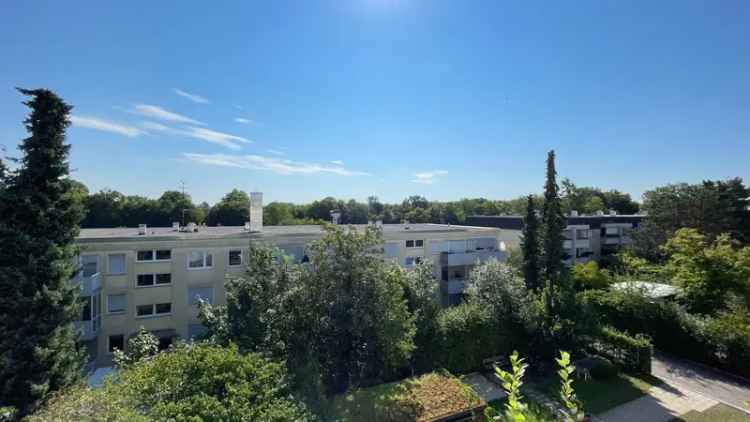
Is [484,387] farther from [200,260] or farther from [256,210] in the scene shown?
A: [256,210]

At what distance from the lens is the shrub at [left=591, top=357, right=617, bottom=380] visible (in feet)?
52.0

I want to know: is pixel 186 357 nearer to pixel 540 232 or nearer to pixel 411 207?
pixel 540 232

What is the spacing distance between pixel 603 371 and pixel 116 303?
25.5m

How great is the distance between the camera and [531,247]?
23.0 m

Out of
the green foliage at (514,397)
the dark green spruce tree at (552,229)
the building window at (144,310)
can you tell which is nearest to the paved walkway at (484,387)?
the dark green spruce tree at (552,229)

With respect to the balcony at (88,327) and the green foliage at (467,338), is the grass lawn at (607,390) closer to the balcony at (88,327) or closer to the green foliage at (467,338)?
the green foliage at (467,338)

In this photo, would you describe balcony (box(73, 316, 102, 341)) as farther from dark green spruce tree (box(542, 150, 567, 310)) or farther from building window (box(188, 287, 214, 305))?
dark green spruce tree (box(542, 150, 567, 310))

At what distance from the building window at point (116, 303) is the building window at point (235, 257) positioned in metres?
5.75

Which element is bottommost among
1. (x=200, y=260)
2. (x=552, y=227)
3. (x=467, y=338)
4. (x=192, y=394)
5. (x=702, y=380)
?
(x=702, y=380)

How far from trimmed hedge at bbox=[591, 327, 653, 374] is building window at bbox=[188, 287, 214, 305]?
2151 cm

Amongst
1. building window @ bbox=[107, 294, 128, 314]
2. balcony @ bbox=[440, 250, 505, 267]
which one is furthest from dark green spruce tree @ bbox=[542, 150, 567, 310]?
building window @ bbox=[107, 294, 128, 314]

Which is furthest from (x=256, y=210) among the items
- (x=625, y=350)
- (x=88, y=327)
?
(x=625, y=350)

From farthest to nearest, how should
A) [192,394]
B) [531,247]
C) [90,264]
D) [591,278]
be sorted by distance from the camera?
[591,278], [531,247], [90,264], [192,394]

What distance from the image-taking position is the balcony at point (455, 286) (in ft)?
90.9
